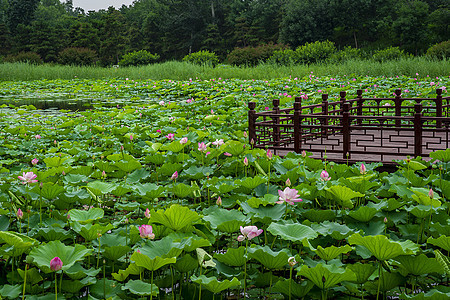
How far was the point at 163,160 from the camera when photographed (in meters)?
4.07

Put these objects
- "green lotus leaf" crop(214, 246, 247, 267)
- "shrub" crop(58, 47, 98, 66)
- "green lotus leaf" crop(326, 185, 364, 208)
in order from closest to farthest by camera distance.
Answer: "green lotus leaf" crop(214, 246, 247, 267) < "green lotus leaf" crop(326, 185, 364, 208) < "shrub" crop(58, 47, 98, 66)

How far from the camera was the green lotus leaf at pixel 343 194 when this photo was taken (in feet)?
8.16

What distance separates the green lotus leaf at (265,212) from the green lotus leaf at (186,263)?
0.48 m

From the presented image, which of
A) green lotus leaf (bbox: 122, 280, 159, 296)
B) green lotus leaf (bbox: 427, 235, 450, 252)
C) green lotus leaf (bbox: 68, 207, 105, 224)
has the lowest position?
green lotus leaf (bbox: 122, 280, 159, 296)

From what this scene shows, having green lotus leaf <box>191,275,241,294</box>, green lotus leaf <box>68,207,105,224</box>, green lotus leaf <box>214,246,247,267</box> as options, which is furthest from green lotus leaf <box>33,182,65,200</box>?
green lotus leaf <box>191,275,241,294</box>

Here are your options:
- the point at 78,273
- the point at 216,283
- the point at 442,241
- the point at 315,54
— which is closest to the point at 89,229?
the point at 78,273

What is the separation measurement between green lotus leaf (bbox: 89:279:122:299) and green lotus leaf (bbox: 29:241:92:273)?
6.9 inches

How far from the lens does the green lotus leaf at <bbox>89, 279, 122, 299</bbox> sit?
199cm

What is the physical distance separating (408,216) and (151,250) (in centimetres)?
153

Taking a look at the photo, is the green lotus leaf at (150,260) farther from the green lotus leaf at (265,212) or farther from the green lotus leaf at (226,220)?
the green lotus leaf at (265,212)

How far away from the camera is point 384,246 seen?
1.82 meters

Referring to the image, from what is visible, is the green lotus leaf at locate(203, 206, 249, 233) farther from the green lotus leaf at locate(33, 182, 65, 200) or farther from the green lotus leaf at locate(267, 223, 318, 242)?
the green lotus leaf at locate(33, 182, 65, 200)

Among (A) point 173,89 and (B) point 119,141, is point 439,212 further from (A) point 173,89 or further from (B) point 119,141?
(A) point 173,89

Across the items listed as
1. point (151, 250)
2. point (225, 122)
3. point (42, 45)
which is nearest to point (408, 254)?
point (151, 250)
